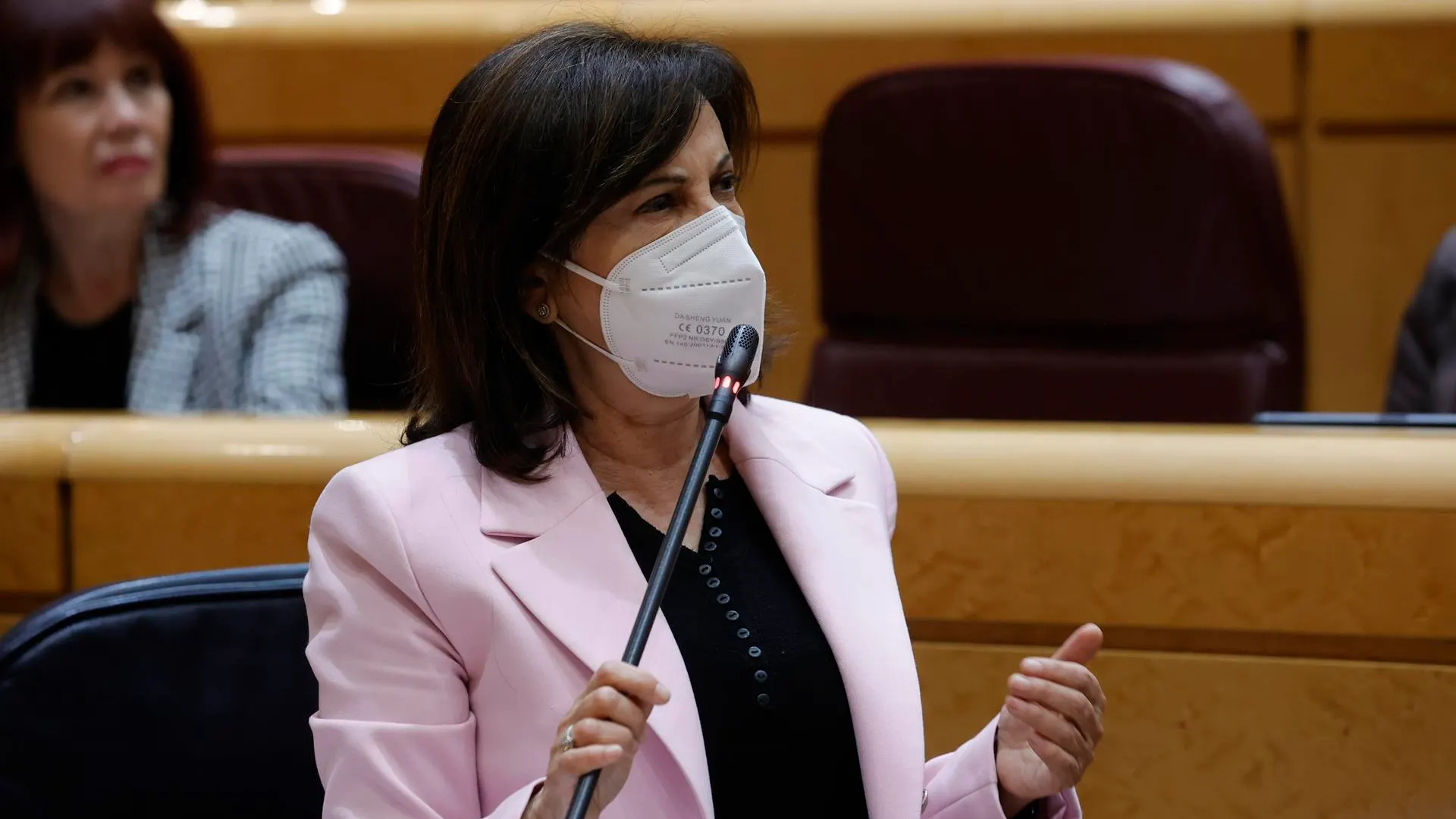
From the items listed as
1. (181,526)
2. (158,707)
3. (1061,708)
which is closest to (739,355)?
(1061,708)

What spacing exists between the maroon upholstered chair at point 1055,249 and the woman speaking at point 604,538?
55 centimetres

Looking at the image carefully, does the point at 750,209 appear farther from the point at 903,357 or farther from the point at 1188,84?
the point at 1188,84

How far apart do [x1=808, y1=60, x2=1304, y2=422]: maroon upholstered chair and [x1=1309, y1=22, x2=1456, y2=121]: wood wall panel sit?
37 centimetres

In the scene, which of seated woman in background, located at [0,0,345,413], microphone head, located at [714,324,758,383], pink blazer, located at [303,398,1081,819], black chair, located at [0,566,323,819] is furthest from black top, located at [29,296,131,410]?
microphone head, located at [714,324,758,383]

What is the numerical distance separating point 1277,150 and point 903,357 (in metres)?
0.54

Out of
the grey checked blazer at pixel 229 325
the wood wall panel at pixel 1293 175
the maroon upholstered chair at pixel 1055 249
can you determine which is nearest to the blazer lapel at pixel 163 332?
the grey checked blazer at pixel 229 325

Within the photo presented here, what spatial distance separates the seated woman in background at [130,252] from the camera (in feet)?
4.88

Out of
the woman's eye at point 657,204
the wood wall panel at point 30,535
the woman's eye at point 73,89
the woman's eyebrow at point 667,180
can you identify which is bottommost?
the wood wall panel at point 30,535

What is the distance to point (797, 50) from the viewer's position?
5.77 ft

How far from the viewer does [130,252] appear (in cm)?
156

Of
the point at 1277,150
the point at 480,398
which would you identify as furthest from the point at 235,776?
the point at 1277,150

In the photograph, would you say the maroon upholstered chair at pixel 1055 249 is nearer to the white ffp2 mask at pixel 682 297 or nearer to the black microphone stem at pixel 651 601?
the white ffp2 mask at pixel 682 297

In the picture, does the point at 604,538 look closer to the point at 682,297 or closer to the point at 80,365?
the point at 682,297

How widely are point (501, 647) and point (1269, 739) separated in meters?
0.45
